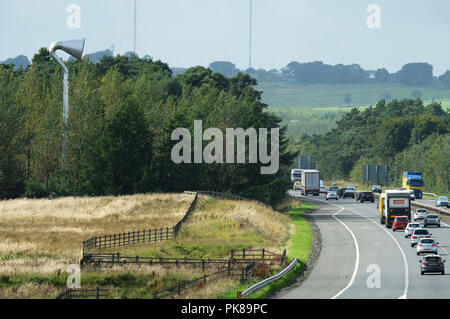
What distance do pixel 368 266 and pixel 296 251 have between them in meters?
10.5

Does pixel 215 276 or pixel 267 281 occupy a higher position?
pixel 267 281

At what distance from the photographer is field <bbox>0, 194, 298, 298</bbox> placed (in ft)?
176

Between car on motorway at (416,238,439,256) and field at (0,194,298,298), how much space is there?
37.6 ft

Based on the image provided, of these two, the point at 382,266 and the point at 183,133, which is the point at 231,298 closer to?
the point at 382,266

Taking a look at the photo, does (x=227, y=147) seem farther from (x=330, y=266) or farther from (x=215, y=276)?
(x=215, y=276)

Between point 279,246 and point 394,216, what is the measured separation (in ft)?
60.2

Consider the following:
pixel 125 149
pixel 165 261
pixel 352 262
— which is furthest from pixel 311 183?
pixel 165 261

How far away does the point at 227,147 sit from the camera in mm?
121375

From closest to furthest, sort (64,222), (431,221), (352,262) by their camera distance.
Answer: (352,262), (64,222), (431,221)

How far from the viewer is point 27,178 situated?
11862cm

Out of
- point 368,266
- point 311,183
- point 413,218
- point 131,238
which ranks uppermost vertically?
point 368,266

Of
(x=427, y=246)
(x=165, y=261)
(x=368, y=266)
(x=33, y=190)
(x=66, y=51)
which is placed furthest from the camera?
(x=33, y=190)

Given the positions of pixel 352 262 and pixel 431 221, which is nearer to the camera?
pixel 352 262
